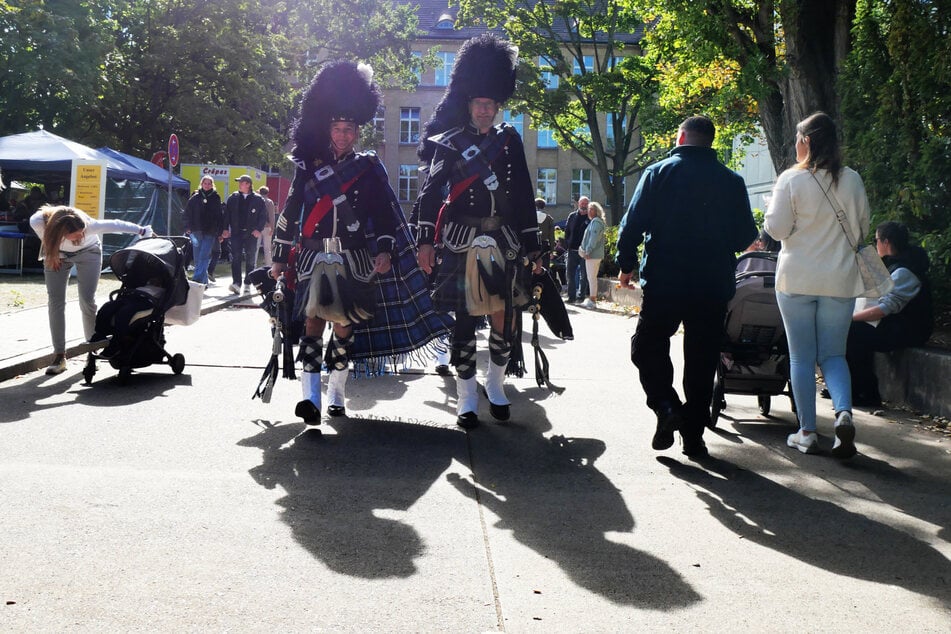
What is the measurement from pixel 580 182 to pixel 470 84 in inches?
2202

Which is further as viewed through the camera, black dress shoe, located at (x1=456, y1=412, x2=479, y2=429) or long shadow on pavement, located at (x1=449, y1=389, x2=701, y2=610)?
black dress shoe, located at (x1=456, y1=412, x2=479, y2=429)

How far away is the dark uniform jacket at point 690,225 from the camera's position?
6.12 m

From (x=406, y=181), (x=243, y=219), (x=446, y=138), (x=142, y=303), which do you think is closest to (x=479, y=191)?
(x=446, y=138)

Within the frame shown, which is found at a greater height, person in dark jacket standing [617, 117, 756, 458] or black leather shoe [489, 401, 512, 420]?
person in dark jacket standing [617, 117, 756, 458]

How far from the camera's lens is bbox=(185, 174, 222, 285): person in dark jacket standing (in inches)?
762

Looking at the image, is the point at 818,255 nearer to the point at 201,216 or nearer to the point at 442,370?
the point at 442,370

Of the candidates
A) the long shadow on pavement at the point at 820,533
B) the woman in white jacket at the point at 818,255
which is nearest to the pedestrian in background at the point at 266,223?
the woman in white jacket at the point at 818,255

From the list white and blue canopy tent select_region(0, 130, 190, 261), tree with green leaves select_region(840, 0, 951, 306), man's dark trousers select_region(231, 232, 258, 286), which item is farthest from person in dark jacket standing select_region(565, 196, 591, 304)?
tree with green leaves select_region(840, 0, 951, 306)

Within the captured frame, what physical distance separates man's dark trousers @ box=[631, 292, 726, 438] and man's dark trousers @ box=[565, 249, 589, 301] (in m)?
14.2

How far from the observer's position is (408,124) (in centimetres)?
6259

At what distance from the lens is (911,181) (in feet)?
30.2

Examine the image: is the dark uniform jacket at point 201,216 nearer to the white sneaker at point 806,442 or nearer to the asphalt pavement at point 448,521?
the asphalt pavement at point 448,521

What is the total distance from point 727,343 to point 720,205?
1.48 m

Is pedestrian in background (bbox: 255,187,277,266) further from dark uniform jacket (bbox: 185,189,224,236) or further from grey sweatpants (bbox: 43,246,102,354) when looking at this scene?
grey sweatpants (bbox: 43,246,102,354)
